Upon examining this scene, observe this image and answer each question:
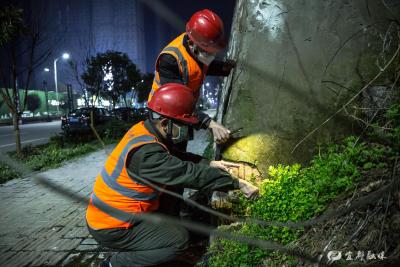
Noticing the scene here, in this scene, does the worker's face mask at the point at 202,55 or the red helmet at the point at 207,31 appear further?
the worker's face mask at the point at 202,55

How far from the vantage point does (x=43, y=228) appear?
15.6 feet

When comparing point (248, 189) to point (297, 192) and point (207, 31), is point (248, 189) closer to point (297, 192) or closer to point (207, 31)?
point (297, 192)

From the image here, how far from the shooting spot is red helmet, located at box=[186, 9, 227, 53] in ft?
10.3

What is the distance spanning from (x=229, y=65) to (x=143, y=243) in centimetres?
212

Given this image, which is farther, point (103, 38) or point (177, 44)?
point (103, 38)

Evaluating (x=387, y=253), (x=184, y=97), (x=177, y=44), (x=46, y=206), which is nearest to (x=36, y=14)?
(x=46, y=206)

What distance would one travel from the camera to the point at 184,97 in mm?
2756

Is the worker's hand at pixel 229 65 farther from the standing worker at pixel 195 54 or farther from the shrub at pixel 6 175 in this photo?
the shrub at pixel 6 175

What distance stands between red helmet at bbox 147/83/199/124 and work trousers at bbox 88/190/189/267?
39.3 inches

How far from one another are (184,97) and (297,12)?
147 cm

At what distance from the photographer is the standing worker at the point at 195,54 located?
3.16 metres

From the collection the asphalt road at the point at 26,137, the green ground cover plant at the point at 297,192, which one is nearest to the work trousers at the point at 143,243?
the green ground cover plant at the point at 297,192

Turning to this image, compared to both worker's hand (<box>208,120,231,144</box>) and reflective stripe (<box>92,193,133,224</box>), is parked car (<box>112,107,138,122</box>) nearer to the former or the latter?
worker's hand (<box>208,120,231,144</box>)

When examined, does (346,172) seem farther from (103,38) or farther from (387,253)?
(103,38)
